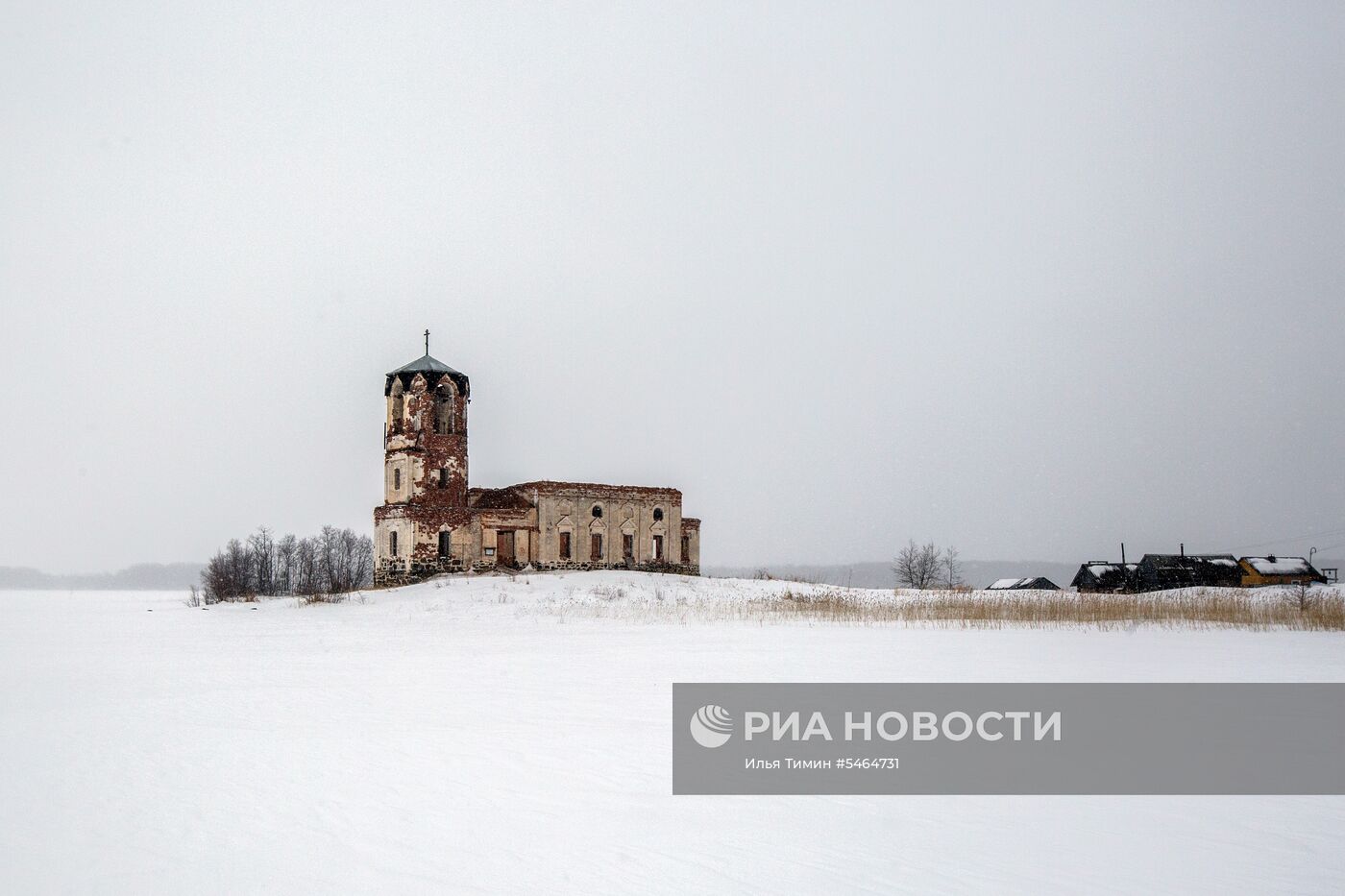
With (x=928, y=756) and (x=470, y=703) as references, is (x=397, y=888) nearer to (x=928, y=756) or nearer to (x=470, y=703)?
(x=928, y=756)

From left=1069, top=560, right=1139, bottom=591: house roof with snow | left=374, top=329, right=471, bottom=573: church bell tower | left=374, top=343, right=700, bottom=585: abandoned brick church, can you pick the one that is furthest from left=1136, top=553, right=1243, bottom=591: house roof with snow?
left=374, top=329, right=471, bottom=573: church bell tower

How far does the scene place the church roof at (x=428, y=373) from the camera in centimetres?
3988

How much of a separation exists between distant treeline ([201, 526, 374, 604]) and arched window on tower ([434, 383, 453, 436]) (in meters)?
7.23

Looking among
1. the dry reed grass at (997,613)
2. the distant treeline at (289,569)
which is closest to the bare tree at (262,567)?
the distant treeline at (289,569)

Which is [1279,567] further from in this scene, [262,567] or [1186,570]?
[262,567]

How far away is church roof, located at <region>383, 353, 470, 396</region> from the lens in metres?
39.9

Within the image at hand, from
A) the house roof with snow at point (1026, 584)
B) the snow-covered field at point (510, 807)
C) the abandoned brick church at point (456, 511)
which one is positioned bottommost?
the house roof with snow at point (1026, 584)

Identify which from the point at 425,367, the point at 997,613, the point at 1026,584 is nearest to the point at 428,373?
the point at 425,367

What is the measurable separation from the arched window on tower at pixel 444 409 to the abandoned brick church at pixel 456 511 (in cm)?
4

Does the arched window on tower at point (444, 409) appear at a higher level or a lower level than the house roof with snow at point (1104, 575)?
higher

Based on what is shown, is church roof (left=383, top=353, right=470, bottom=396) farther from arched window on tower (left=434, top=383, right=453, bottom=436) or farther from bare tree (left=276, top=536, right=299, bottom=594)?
bare tree (left=276, top=536, right=299, bottom=594)

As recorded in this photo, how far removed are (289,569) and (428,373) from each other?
142 feet

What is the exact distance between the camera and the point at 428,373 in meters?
39.9

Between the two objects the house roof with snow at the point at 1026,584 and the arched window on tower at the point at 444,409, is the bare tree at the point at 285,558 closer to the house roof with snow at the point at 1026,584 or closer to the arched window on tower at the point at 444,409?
the arched window on tower at the point at 444,409
